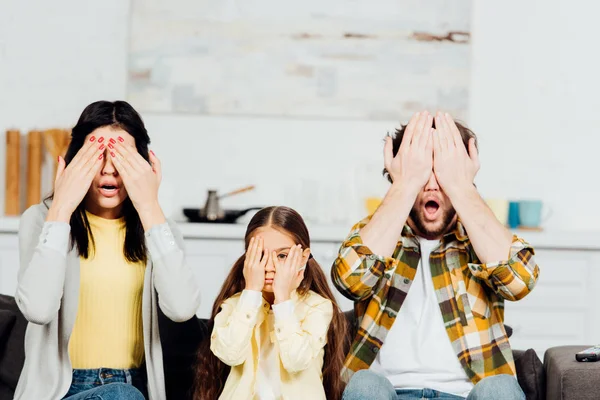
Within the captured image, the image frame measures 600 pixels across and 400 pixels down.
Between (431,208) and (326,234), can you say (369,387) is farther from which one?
(326,234)

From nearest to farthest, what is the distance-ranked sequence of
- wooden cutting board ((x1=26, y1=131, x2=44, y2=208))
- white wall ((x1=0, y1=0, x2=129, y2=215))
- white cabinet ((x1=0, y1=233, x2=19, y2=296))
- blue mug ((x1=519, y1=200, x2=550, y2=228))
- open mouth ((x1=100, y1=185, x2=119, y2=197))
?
open mouth ((x1=100, y1=185, x2=119, y2=197))
white cabinet ((x1=0, y1=233, x2=19, y2=296))
wooden cutting board ((x1=26, y1=131, x2=44, y2=208))
blue mug ((x1=519, y1=200, x2=550, y2=228))
white wall ((x1=0, y1=0, x2=129, y2=215))

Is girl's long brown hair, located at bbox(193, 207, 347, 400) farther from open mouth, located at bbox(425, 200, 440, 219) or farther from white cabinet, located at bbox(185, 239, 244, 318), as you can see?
white cabinet, located at bbox(185, 239, 244, 318)

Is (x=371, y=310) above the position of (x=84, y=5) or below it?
below

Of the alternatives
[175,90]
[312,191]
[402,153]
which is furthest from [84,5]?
[402,153]

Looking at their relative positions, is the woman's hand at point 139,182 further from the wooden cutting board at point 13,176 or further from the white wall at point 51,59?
the white wall at point 51,59

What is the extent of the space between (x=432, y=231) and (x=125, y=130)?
849 millimetres

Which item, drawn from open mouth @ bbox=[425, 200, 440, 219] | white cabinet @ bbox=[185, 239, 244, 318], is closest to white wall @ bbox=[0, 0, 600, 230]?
white cabinet @ bbox=[185, 239, 244, 318]

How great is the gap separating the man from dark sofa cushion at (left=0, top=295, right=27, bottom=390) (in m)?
0.87

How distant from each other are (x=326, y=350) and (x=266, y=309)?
0.19 m

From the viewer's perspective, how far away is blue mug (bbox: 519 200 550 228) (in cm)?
412

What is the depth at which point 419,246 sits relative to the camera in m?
2.42

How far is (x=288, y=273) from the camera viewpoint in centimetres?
213

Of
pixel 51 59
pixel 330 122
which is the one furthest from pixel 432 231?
pixel 51 59

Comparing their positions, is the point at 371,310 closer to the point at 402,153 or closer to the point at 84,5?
the point at 402,153
